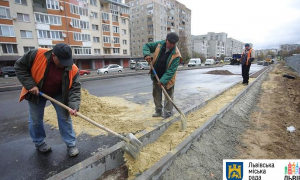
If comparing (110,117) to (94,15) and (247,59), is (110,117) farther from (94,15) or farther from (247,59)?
(94,15)

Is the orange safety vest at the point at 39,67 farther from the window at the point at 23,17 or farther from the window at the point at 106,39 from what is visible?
the window at the point at 106,39

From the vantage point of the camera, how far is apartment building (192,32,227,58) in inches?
3649

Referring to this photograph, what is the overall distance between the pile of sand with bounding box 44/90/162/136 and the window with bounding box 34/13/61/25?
28804 mm

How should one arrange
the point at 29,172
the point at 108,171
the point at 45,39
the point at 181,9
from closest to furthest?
the point at 29,172, the point at 108,171, the point at 45,39, the point at 181,9

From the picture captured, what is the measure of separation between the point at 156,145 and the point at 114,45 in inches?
1475

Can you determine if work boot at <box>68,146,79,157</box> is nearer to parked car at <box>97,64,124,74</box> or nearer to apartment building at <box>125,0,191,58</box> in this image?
parked car at <box>97,64,124,74</box>

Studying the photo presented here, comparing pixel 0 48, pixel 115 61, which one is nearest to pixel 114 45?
pixel 115 61

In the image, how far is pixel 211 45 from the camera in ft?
334

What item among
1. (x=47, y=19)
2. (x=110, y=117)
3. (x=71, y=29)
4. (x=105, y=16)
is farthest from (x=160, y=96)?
(x=105, y=16)

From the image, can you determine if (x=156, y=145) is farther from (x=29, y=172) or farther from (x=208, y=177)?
(x=29, y=172)

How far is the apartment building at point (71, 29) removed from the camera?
2405 centimetres

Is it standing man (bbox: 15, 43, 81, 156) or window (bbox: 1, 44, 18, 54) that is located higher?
window (bbox: 1, 44, 18, 54)

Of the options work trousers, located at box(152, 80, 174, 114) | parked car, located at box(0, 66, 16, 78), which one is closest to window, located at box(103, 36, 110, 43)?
parked car, located at box(0, 66, 16, 78)

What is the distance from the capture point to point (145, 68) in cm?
2736
